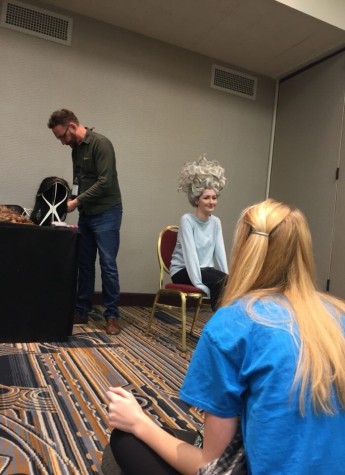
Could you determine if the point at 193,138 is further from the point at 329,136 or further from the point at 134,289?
the point at 134,289

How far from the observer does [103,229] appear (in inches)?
114

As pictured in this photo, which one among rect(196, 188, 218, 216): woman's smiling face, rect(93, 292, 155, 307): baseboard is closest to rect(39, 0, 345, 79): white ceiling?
rect(196, 188, 218, 216): woman's smiling face

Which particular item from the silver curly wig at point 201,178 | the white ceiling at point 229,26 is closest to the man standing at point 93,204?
the silver curly wig at point 201,178

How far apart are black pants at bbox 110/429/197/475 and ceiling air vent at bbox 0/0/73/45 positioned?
3.67m

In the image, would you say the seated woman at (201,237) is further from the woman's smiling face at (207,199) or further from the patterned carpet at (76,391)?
the patterned carpet at (76,391)

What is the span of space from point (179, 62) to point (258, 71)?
0.95m

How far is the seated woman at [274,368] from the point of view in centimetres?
62

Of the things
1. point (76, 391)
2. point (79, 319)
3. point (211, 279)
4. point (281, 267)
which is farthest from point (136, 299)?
point (281, 267)

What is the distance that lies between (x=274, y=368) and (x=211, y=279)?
6.63 ft

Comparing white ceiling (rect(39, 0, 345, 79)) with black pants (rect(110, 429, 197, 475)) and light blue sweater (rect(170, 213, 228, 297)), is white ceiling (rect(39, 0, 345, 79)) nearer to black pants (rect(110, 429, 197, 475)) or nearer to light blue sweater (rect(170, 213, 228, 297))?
light blue sweater (rect(170, 213, 228, 297))

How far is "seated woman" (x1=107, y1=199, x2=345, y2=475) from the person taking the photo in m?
0.62

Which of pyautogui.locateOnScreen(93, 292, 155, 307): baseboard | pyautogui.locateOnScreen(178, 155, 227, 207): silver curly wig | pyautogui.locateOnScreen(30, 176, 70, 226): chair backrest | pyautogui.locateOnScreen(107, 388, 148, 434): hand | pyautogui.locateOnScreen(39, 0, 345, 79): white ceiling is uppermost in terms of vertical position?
pyautogui.locateOnScreen(39, 0, 345, 79): white ceiling

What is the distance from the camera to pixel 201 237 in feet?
9.18

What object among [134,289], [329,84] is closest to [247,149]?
[329,84]
